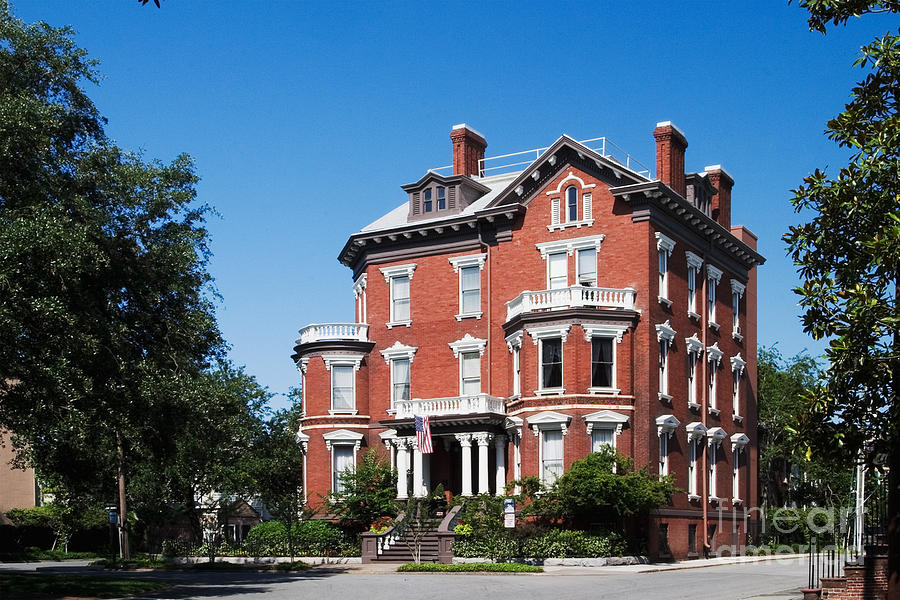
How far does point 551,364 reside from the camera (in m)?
42.2

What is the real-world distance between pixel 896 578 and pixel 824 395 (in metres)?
3.16

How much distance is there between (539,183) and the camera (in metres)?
45.2

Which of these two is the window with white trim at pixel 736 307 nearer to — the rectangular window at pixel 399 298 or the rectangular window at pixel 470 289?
the rectangular window at pixel 470 289

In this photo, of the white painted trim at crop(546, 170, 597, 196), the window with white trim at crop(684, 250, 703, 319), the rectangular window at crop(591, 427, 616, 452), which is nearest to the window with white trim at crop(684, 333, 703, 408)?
the window with white trim at crop(684, 250, 703, 319)

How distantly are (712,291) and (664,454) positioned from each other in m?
8.92

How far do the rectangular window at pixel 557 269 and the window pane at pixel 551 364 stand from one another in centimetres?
310

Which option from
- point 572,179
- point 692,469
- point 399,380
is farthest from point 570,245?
point 692,469

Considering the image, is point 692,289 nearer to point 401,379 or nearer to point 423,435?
point 401,379

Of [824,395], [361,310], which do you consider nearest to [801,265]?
[824,395]

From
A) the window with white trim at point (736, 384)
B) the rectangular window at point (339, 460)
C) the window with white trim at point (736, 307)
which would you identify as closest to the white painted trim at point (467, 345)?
the rectangular window at point (339, 460)

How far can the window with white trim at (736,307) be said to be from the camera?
5078 centimetres

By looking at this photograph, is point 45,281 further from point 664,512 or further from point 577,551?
point 664,512

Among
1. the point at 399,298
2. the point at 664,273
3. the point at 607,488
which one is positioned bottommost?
the point at 607,488

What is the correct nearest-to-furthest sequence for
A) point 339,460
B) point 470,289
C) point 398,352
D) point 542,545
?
point 542,545, point 470,289, point 339,460, point 398,352
